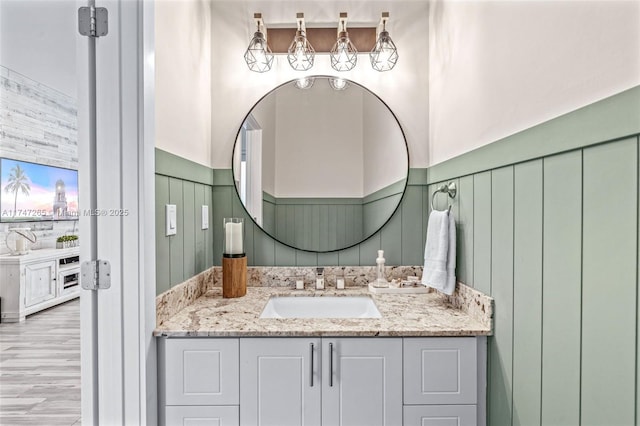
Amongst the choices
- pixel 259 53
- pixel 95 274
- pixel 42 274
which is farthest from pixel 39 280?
pixel 259 53

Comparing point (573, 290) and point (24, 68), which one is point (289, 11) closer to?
point (24, 68)

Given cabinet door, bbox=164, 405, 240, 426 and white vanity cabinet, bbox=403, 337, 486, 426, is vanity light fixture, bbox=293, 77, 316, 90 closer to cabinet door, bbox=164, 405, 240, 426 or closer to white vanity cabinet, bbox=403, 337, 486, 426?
white vanity cabinet, bbox=403, 337, 486, 426

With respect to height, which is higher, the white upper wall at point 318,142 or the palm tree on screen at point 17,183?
the white upper wall at point 318,142

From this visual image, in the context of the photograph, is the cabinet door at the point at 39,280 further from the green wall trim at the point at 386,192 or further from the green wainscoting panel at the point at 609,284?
the green wainscoting panel at the point at 609,284

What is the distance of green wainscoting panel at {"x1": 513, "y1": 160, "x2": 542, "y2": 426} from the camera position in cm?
106

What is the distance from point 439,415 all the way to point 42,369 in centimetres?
211

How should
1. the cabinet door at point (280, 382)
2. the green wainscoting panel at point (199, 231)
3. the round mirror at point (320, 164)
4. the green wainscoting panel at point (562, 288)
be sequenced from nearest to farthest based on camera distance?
the green wainscoting panel at point (562, 288) → the cabinet door at point (280, 382) → the green wainscoting panel at point (199, 231) → the round mirror at point (320, 164)

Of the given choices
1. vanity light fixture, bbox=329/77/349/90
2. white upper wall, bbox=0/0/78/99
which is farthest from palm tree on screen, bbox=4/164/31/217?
vanity light fixture, bbox=329/77/349/90

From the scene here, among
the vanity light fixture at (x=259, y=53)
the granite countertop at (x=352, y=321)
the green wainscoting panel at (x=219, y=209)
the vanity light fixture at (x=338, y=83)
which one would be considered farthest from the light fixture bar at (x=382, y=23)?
the granite countertop at (x=352, y=321)

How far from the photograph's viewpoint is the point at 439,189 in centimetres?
176

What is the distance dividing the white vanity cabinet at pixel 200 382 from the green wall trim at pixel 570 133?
1.09 m

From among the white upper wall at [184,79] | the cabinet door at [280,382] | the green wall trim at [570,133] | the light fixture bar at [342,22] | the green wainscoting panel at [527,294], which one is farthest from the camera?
the light fixture bar at [342,22]

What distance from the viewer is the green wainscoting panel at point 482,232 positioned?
53.2 inches

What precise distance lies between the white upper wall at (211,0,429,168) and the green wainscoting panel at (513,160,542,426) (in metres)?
0.92
